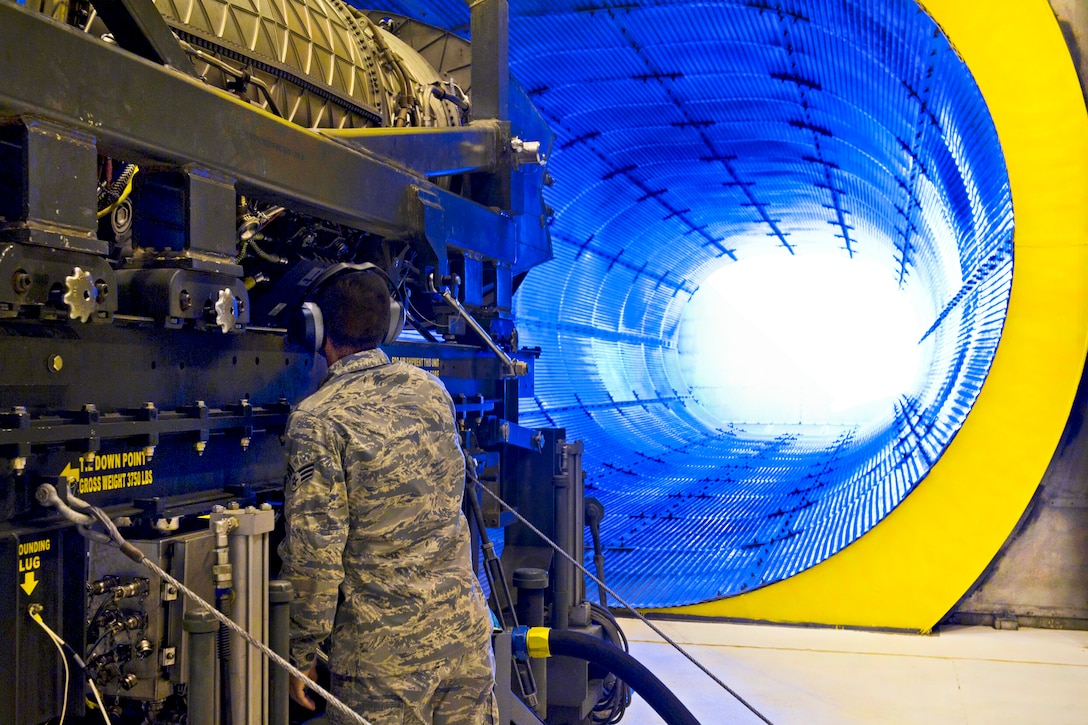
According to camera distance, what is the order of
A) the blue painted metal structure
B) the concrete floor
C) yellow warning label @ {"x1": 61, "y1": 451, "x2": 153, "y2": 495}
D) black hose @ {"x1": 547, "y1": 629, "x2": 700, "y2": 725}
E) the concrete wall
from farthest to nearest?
the blue painted metal structure → the concrete wall → the concrete floor → black hose @ {"x1": 547, "y1": 629, "x2": 700, "y2": 725} → yellow warning label @ {"x1": 61, "y1": 451, "x2": 153, "y2": 495}

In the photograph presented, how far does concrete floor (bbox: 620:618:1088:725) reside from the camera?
173 inches

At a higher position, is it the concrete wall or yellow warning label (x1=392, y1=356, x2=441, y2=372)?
yellow warning label (x1=392, y1=356, x2=441, y2=372)

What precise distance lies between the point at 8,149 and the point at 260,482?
1.11 meters

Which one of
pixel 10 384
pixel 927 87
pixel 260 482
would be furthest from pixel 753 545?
pixel 10 384

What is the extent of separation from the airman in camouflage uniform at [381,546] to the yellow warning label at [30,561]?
0.52 m

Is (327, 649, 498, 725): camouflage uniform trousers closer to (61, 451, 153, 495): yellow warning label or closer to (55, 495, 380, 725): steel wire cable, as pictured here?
(55, 495, 380, 725): steel wire cable

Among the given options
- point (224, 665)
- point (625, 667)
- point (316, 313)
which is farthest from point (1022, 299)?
point (224, 665)

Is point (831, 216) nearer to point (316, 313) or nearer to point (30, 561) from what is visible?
point (316, 313)

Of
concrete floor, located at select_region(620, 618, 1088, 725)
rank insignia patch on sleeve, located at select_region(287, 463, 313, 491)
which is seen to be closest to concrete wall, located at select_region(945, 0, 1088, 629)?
concrete floor, located at select_region(620, 618, 1088, 725)

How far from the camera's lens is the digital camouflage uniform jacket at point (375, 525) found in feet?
7.32

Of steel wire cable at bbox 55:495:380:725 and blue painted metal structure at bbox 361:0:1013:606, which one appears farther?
blue painted metal structure at bbox 361:0:1013:606

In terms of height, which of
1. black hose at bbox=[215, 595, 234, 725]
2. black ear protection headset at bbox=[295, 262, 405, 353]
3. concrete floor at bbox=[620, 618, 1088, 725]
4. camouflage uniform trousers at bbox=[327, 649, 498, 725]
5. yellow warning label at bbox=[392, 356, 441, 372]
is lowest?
concrete floor at bbox=[620, 618, 1088, 725]

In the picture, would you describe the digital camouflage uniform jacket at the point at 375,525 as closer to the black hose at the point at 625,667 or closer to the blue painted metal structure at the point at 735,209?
the black hose at the point at 625,667

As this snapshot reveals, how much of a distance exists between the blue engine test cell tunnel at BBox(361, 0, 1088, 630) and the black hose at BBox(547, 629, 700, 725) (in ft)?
7.96
